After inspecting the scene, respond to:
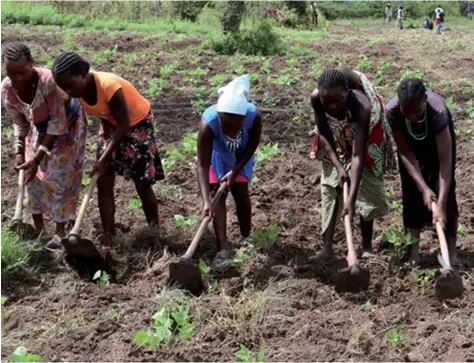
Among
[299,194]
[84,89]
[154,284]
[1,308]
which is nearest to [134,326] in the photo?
[154,284]

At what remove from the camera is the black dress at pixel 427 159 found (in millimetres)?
3738

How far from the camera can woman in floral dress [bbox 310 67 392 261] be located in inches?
152

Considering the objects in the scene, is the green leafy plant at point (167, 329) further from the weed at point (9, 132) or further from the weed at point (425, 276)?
the weed at point (9, 132)

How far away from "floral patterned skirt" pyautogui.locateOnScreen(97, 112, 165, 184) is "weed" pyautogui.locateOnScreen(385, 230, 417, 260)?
1.60 m

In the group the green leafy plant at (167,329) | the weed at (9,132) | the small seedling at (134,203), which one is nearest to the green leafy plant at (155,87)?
the weed at (9,132)

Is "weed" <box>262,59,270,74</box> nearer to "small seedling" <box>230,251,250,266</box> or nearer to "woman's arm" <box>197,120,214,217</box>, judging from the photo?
"woman's arm" <box>197,120,214,217</box>

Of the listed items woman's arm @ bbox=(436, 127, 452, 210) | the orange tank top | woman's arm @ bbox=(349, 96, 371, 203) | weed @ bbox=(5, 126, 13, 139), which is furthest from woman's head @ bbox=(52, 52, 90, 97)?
weed @ bbox=(5, 126, 13, 139)

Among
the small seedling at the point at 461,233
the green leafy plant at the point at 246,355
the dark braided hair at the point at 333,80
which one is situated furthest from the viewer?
the small seedling at the point at 461,233

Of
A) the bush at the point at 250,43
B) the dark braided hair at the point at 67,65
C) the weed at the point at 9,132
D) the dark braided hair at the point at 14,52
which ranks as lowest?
the weed at the point at 9,132

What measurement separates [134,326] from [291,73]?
795 cm

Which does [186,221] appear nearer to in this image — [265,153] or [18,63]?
[18,63]

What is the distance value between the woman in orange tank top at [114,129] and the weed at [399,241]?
160 cm

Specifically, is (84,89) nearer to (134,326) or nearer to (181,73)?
(134,326)

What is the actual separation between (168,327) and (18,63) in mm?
1800
